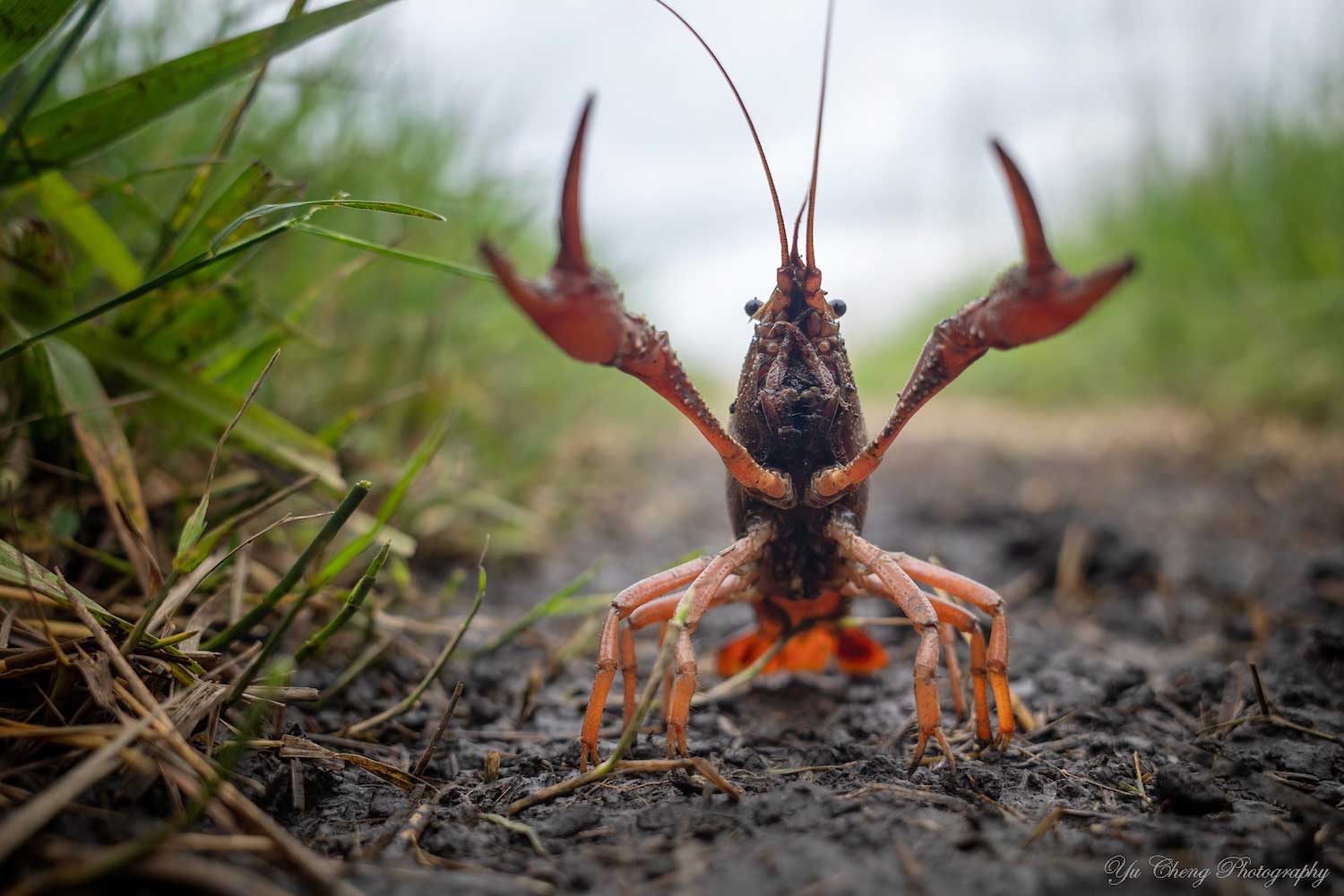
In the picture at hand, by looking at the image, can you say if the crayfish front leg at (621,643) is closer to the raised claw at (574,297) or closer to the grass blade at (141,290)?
the raised claw at (574,297)

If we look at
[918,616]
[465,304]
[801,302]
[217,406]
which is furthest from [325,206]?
[465,304]

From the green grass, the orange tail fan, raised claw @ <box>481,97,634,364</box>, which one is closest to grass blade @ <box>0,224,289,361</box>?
raised claw @ <box>481,97,634,364</box>

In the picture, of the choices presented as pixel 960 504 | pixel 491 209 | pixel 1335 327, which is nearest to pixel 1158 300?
pixel 1335 327

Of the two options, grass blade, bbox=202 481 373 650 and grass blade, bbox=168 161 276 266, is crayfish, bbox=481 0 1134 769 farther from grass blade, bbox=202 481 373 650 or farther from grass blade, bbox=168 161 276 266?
grass blade, bbox=168 161 276 266

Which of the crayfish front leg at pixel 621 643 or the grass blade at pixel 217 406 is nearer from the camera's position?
the crayfish front leg at pixel 621 643

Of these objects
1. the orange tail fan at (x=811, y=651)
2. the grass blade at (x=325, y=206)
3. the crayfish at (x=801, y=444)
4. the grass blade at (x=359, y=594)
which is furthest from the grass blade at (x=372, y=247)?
the orange tail fan at (x=811, y=651)

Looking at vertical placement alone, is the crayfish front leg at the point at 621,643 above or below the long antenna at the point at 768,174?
below
